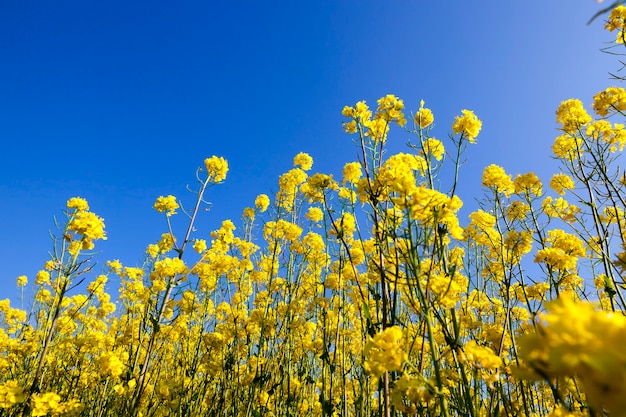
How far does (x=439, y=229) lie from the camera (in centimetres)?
212

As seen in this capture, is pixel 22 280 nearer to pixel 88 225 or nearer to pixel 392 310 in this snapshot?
pixel 88 225

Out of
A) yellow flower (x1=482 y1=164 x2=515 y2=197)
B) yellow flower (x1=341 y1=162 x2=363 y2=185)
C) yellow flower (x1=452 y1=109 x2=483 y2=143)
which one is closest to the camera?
yellow flower (x1=452 y1=109 x2=483 y2=143)

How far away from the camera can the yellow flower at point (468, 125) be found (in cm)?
310

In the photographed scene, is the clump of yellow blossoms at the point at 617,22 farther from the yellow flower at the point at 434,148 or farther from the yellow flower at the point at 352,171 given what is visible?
the yellow flower at the point at 352,171

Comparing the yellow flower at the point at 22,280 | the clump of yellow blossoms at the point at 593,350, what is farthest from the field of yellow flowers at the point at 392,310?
the yellow flower at the point at 22,280

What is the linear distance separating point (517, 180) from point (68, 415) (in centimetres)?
577

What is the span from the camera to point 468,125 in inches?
123

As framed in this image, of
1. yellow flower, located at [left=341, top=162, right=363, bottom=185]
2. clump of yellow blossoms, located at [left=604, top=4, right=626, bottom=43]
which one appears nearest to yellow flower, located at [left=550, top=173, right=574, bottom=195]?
clump of yellow blossoms, located at [left=604, top=4, right=626, bottom=43]

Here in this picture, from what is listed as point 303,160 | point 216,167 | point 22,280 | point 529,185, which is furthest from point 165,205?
point 22,280

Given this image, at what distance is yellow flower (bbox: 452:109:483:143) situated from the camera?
122 inches

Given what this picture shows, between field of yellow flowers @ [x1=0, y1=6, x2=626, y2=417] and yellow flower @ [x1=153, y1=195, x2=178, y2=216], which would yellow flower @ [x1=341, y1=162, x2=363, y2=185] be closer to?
field of yellow flowers @ [x1=0, y1=6, x2=626, y2=417]

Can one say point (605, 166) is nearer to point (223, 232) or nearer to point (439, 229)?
point (439, 229)

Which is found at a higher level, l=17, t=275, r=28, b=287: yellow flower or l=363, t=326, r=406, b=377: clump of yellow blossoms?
l=17, t=275, r=28, b=287: yellow flower

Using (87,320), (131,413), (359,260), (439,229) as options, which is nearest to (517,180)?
(359,260)
